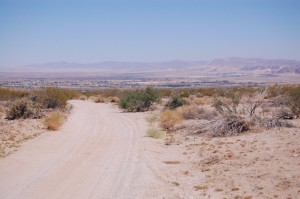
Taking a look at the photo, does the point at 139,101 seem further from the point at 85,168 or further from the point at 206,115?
the point at 85,168

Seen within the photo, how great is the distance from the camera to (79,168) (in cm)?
1495

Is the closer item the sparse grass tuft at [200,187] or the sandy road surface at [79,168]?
the sandy road surface at [79,168]

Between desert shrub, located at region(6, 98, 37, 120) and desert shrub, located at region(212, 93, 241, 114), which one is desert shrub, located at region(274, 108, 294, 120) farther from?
desert shrub, located at region(6, 98, 37, 120)

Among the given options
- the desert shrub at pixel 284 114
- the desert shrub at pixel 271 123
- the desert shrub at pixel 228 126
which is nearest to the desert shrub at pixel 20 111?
the desert shrub at pixel 228 126

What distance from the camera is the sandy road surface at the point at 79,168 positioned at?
39.7 ft

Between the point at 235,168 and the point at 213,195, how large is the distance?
2644mm

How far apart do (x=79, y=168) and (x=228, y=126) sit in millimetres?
9471

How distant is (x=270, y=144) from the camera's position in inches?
670

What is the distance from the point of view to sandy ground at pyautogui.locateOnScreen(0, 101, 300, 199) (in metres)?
11.9

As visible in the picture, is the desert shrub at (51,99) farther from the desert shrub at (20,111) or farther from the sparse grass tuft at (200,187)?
the sparse grass tuft at (200,187)

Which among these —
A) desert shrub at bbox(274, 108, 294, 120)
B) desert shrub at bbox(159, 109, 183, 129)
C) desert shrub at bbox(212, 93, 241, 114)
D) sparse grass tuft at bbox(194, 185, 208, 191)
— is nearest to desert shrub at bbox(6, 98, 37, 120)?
desert shrub at bbox(159, 109, 183, 129)

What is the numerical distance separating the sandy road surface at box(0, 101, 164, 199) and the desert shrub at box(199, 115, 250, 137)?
3849 mm

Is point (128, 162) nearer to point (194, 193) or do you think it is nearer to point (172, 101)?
point (194, 193)

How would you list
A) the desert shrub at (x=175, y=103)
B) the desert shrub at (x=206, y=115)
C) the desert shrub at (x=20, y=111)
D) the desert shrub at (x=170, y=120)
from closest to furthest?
the desert shrub at (x=206, y=115) < the desert shrub at (x=170, y=120) < the desert shrub at (x=20, y=111) < the desert shrub at (x=175, y=103)
